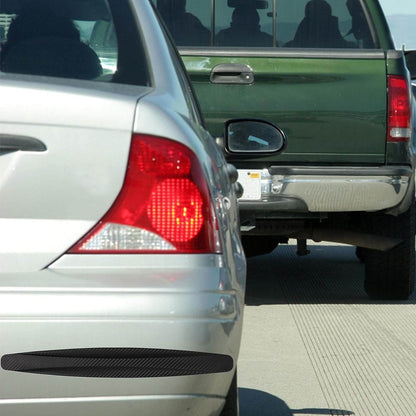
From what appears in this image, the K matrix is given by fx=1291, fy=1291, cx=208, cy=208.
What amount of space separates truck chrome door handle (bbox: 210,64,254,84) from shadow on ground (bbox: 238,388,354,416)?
2584 mm

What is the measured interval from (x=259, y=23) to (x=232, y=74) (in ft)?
2.26

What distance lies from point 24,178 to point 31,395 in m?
0.51

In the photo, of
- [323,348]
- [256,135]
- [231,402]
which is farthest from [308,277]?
[231,402]

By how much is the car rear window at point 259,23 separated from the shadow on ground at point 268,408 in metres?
3.22

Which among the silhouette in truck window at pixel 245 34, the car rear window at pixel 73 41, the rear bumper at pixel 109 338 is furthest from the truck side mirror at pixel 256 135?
the rear bumper at pixel 109 338

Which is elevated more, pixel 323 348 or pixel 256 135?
pixel 256 135

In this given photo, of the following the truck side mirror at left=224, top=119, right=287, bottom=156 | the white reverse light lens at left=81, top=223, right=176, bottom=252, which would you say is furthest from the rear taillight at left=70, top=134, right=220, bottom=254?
the truck side mirror at left=224, top=119, right=287, bottom=156

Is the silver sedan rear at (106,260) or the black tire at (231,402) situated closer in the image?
the silver sedan rear at (106,260)

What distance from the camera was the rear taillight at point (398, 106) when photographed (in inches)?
292

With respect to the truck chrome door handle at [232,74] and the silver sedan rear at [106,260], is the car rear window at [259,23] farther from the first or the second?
the silver sedan rear at [106,260]

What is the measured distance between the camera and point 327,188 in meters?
7.44

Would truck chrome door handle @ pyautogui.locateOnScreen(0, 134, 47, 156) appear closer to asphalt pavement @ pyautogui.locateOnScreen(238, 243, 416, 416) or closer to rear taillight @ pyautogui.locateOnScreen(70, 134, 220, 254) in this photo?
rear taillight @ pyautogui.locateOnScreen(70, 134, 220, 254)

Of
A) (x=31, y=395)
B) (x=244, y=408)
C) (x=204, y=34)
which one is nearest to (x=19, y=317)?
(x=31, y=395)

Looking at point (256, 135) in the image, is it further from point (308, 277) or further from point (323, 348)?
point (308, 277)
